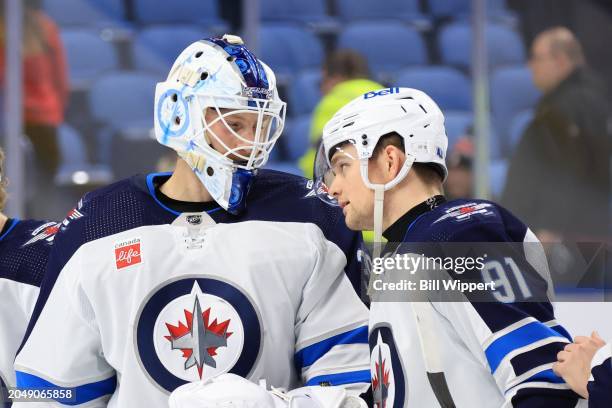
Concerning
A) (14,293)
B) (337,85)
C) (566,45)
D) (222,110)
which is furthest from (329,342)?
(566,45)

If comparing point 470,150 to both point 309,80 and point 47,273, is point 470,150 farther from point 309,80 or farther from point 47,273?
point 47,273

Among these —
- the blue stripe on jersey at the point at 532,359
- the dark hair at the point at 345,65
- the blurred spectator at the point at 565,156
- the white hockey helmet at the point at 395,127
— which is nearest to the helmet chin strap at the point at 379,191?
the white hockey helmet at the point at 395,127

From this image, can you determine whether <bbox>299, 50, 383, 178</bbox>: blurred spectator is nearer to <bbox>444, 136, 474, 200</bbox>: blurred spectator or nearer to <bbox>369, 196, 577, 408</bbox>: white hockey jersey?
<bbox>444, 136, 474, 200</bbox>: blurred spectator

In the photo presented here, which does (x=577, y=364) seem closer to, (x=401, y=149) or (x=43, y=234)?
(x=401, y=149)

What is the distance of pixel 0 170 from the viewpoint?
2.34 metres

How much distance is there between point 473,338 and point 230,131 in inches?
23.4

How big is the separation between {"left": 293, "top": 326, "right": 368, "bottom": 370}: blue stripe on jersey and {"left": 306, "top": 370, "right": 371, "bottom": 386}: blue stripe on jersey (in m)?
0.04

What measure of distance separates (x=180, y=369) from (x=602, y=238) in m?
2.89

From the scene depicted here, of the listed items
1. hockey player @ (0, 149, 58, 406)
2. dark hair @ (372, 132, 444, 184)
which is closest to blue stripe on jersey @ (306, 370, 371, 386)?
dark hair @ (372, 132, 444, 184)

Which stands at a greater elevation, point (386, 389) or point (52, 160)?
point (386, 389)

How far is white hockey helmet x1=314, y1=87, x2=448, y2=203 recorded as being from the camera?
1988 millimetres

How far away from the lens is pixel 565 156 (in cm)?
469

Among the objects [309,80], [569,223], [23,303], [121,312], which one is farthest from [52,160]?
[121,312]

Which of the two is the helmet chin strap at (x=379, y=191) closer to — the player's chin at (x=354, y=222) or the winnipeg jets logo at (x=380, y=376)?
the player's chin at (x=354, y=222)
